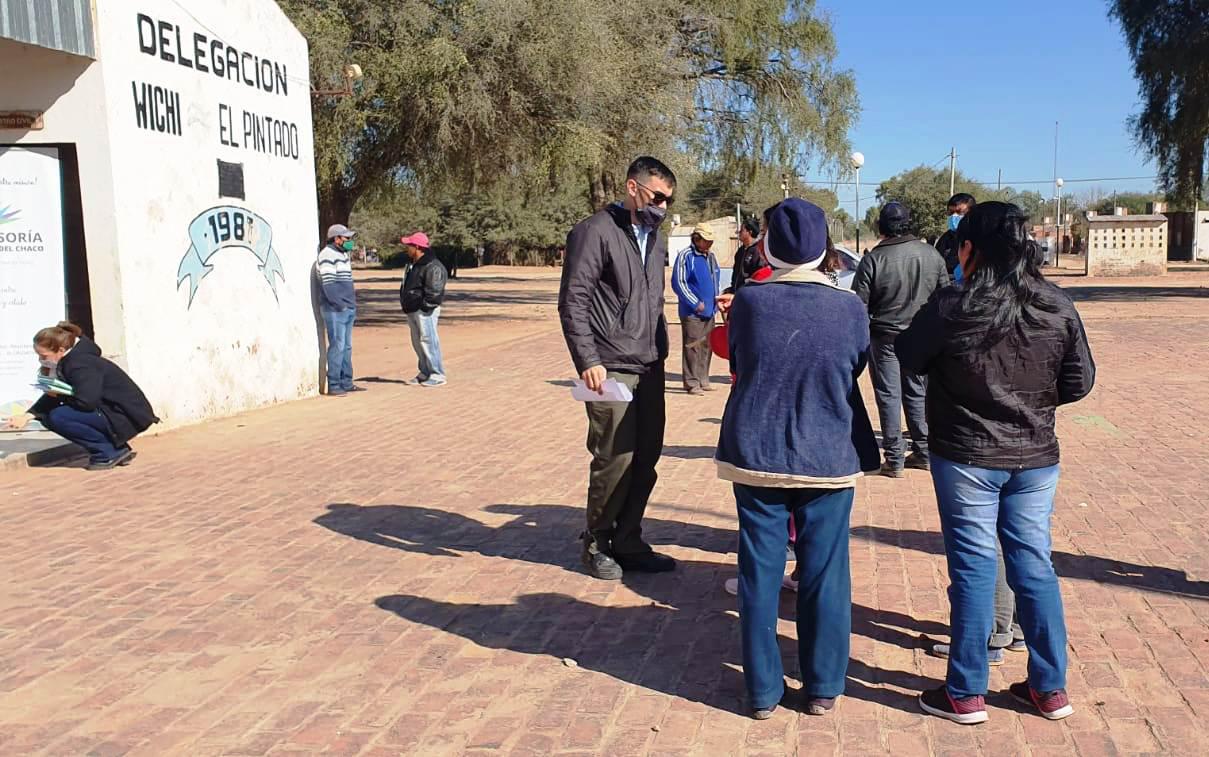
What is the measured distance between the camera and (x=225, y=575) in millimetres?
5461

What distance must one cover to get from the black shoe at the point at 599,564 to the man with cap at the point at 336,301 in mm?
7219

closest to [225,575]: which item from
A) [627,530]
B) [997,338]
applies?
[627,530]

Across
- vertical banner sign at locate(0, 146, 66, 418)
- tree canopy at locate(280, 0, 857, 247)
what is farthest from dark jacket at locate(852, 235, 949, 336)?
tree canopy at locate(280, 0, 857, 247)

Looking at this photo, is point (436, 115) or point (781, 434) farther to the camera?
point (436, 115)

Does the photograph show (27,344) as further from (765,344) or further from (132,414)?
(765,344)

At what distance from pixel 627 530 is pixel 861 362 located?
203 centimetres

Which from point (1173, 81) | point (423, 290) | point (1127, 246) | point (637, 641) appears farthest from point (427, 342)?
point (1127, 246)

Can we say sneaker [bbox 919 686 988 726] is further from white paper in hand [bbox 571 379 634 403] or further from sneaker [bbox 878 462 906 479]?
sneaker [bbox 878 462 906 479]

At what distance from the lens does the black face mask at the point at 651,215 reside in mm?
5111

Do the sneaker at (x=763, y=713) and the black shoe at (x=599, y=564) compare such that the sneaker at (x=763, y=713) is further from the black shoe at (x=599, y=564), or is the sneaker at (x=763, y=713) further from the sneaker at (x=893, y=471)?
the sneaker at (x=893, y=471)

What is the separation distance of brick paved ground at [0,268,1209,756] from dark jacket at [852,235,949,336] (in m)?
1.15

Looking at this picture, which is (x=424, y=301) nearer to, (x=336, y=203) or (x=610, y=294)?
(x=610, y=294)

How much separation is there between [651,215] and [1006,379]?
6.95ft

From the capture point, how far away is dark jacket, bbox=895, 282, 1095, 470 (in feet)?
11.4
